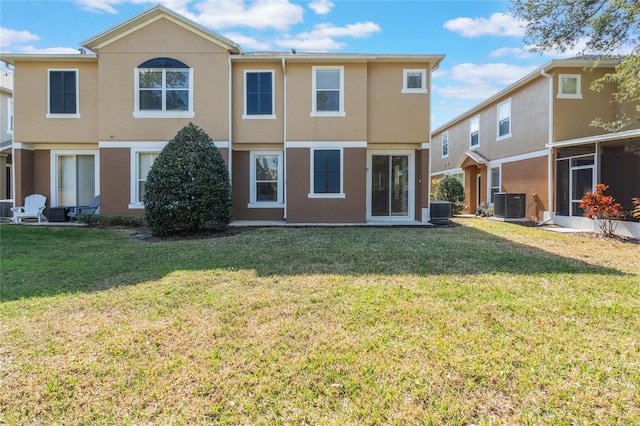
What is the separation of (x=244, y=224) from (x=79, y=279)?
7360 mm

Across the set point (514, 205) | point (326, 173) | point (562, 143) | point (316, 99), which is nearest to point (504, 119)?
point (514, 205)

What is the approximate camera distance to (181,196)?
10.7 meters

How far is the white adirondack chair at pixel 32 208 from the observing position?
13742 mm

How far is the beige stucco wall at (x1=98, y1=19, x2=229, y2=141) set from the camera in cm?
1331

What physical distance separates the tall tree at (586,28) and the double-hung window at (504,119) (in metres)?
5.54

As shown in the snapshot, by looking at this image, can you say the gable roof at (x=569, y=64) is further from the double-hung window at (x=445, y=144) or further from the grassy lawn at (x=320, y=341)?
the grassy lawn at (x=320, y=341)

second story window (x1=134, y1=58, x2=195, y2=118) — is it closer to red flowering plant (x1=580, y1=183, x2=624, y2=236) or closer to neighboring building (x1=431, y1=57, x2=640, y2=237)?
red flowering plant (x1=580, y1=183, x2=624, y2=236)

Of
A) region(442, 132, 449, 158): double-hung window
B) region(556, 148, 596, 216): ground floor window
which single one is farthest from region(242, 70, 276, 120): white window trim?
region(442, 132, 449, 158): double-hung window

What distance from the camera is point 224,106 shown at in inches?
528

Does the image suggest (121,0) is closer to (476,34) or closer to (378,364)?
(476,34)

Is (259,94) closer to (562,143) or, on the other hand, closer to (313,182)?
(313,182)

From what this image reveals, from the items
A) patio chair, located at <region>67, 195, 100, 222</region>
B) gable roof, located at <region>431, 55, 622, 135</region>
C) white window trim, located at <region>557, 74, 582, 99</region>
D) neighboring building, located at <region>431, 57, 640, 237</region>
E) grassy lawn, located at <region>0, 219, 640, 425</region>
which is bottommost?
grassy lawn, located at <region>0, 219, 640, 425</region>

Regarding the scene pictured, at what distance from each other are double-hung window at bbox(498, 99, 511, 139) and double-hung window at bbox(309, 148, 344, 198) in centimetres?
1001

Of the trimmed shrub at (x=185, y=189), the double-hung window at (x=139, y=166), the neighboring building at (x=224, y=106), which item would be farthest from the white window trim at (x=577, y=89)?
the double-hung window at (x=139, y=166)
